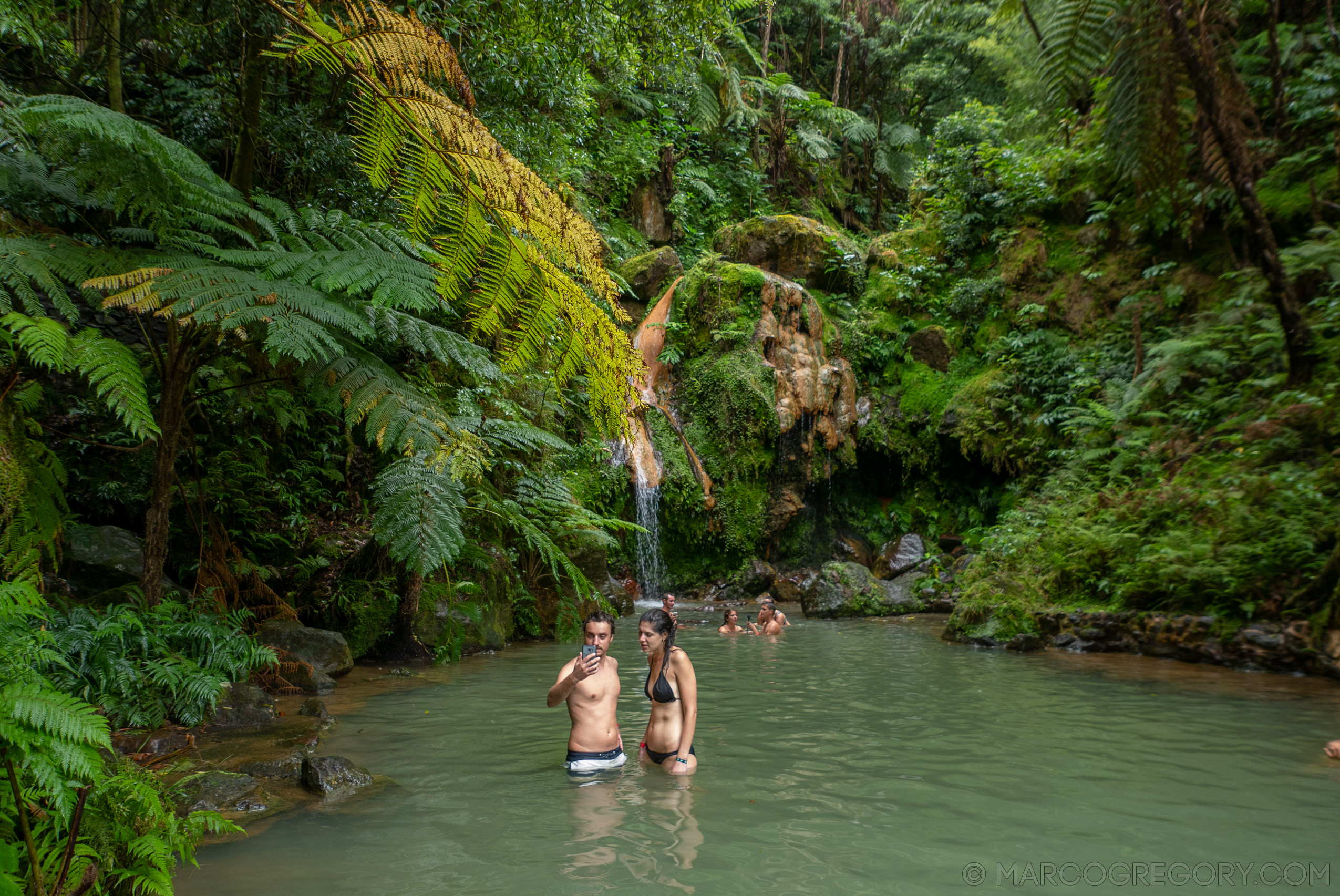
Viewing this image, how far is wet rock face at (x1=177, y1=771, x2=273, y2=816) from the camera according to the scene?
10.2 ft

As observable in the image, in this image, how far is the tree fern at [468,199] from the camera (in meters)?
2.51

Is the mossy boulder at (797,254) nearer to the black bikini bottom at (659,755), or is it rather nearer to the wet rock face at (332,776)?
the black bikini bottom at (659,755)

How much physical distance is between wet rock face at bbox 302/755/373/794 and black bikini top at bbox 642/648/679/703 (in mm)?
1435

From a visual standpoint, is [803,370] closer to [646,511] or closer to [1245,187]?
[646,511]

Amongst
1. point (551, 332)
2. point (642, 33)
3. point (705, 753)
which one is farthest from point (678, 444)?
point (551, 332)

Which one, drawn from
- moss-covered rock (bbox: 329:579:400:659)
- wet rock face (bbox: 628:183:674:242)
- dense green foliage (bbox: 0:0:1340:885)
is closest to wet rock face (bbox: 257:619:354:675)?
dense green foliage (bbox: 0:0:1340:885)

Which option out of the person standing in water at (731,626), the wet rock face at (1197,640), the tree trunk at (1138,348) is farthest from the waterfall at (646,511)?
the tree trunk at (1138,348)

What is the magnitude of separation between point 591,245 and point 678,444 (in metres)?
10.8

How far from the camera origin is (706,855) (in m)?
2.81

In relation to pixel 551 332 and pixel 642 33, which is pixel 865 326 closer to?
pixel 642 33

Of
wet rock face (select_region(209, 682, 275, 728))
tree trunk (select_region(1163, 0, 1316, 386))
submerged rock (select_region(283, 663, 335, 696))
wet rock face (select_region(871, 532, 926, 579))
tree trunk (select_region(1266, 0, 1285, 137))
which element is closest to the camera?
wet rock face (select_region(209, 682, 275, 728))

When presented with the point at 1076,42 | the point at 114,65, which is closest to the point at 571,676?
the point at 114,65

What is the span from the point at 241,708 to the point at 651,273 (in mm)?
12509

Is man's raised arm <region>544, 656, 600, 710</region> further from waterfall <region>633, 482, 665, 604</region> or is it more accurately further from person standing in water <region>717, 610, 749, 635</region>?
waterfall <region>633, 482, 665, 604</region>
